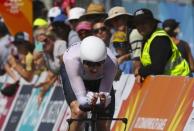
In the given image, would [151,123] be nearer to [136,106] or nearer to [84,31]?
[136,106]

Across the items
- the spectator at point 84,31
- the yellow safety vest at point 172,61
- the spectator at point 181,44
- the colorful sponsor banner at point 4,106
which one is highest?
the spectator at point 84,31

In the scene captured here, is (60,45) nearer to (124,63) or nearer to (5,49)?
(124,63)

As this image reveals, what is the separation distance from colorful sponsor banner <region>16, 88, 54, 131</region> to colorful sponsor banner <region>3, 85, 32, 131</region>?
172 mm

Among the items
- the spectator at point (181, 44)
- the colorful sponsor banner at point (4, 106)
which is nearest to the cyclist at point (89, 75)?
the spectator at point (181, 44)

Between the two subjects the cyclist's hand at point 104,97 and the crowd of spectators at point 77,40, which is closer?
the cyclist's hand at point 104,97

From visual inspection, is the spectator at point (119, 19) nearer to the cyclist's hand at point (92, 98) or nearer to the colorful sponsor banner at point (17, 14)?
the cyclist's hand at point (92, 98)

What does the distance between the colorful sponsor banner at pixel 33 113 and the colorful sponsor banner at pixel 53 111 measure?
4.9 inches

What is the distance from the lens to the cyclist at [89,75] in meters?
7.81

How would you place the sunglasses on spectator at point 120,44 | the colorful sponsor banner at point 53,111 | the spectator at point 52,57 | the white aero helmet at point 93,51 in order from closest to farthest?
the white aero helmet at point 93,51 < the sunglasses on spectator at point 120,44 < the spectator at point 52,57 < the colorful sponsor banner at point 53,111

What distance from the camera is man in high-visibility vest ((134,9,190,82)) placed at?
33.8ft

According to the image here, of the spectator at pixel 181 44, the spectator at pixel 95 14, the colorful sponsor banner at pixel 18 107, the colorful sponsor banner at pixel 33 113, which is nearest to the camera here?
the spectator at pixel 181 44

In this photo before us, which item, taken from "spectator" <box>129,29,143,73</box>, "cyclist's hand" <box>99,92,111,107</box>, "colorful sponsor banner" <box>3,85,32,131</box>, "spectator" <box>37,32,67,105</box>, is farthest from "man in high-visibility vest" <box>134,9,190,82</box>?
"colorful sponsor banner" <box>3,85,32,131</box>

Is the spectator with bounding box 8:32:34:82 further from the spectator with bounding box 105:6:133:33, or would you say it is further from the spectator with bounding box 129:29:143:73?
the spectator with bounding box 129:29:143:73

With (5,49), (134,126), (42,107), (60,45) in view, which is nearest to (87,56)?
(134,126)
